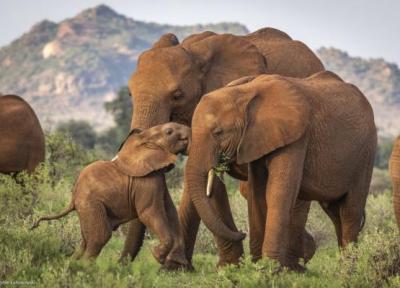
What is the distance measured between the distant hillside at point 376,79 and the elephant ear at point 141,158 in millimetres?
129418

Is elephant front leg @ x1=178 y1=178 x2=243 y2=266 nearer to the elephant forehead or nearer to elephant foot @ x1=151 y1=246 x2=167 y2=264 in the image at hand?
elephant foot @ x1=151 y1=246 x2=167 y2=264

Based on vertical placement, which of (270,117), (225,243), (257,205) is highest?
(270,117)

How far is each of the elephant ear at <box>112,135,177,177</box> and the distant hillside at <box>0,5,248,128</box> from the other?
13163 cm

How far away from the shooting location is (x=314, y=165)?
909 cm

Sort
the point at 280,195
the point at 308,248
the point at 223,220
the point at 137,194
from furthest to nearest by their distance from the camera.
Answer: the point at 308,248 → the point at 223,220 → the point at 137,194 → the point at 280,195

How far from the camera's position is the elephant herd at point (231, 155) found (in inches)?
341

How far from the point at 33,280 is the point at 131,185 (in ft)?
5.04

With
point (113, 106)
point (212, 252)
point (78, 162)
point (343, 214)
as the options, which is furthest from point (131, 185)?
point (113, 106)

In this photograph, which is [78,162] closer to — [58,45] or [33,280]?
[33,280]

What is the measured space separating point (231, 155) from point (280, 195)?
550mm

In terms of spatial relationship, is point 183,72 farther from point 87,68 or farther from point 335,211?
point 87,68

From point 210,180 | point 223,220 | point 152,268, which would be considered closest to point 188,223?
point 223,220

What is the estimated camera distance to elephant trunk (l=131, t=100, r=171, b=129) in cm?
971

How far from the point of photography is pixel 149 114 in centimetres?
973
